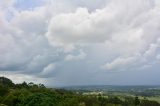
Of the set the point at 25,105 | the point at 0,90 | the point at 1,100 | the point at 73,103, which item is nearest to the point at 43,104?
the point at 25,105

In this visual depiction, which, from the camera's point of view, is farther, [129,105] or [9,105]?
[129,105]

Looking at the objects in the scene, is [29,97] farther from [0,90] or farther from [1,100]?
[0,90]

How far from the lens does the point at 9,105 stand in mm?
128875

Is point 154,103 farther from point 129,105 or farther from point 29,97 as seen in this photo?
point 29,97

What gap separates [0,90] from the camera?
15500 centimetres

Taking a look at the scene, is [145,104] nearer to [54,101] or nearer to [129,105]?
[129,105]

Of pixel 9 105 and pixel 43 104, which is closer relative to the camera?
pixel 43 104

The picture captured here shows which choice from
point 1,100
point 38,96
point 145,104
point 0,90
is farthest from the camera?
point 145,104

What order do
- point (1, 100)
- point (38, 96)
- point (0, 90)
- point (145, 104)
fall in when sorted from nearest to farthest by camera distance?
point (38, 96)
point (1, 100)
point (0, 90)
point (145, 104)

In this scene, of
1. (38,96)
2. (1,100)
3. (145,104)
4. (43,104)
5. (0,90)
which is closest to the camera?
→ (43,104)

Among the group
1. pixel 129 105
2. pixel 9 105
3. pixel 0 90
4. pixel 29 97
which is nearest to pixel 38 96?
pixel 29 97

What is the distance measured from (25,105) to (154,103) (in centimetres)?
9484

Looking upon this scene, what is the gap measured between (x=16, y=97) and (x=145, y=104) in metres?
84.9

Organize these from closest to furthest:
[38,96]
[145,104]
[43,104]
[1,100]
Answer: [43,104], [38,96], [1,100], [145,104]
